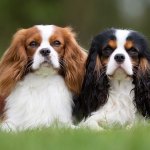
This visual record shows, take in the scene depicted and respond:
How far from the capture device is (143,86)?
11422 mm

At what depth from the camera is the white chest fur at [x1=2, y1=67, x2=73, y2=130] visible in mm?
11469

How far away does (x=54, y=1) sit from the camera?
33906 mm

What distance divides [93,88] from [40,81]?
2.06ft

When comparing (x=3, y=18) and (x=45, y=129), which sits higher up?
(x=45, y=129)

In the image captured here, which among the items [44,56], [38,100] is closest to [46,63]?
[44,56]

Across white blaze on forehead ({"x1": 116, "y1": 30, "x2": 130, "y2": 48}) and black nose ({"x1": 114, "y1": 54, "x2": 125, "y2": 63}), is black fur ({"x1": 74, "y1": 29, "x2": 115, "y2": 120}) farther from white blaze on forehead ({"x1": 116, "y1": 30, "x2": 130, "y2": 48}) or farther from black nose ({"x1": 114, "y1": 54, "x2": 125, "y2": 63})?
black nose ({"x1": 114, "y1": 54, "x2": 125, "y2": 63})

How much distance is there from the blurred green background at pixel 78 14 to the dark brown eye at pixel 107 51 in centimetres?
1873

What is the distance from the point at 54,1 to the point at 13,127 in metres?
22.9

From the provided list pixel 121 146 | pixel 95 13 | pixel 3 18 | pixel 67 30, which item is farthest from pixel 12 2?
pixel 121 146

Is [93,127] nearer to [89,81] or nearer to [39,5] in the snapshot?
[89,81]

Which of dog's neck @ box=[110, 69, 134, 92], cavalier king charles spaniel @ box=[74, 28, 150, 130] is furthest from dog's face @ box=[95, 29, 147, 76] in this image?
dog's neck @ box=[110, 69, 134, 92]

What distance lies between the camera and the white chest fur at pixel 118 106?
11.3m

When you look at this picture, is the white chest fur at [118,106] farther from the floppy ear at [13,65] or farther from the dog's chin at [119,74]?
the floppy ear at [13,65]

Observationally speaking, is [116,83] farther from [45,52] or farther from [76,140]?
[76,140]
